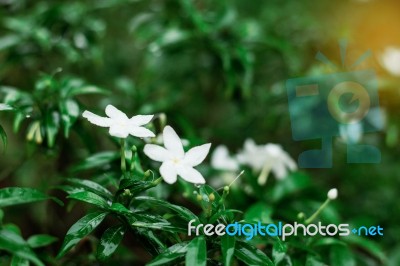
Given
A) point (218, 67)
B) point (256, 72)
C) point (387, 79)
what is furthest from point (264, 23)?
point (387, 79)

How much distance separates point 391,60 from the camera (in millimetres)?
2004

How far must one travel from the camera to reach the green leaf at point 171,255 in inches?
35.7

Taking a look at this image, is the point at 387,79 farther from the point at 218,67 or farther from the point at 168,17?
the point at 168,17

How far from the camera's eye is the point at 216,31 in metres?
1.84

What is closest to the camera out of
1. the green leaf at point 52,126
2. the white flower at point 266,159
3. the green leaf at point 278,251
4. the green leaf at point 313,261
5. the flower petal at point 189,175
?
the flower petal at point 189,175

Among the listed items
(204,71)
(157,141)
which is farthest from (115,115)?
(204,71)

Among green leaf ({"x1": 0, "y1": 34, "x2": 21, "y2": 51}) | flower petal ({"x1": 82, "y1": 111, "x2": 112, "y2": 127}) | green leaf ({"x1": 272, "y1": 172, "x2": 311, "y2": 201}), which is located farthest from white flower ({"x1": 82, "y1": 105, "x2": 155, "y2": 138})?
green leaf ({"x1": 0, "y1": 34, "x2": 21, "y2": 51})

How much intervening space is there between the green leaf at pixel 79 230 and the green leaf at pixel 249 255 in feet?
0.98

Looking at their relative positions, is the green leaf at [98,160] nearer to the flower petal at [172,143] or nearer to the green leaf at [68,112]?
the green leaf at [68,112]

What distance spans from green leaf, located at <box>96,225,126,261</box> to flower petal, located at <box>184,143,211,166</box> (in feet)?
0.70

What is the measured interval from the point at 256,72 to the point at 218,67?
1.54 ft

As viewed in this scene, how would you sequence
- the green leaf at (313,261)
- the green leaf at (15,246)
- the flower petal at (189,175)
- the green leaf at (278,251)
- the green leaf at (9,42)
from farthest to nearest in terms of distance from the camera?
the green leaf at (9,42) < the green leaf at (313,261) < the green leaf at (278,251) < the flower petal at (189,175) < the green leaf at (15,246)

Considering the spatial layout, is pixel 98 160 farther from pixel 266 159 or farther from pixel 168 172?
pixel 266 159

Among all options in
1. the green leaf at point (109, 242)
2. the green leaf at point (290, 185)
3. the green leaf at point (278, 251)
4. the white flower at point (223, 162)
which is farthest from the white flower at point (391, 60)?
the green leaf at point (109, 242)
